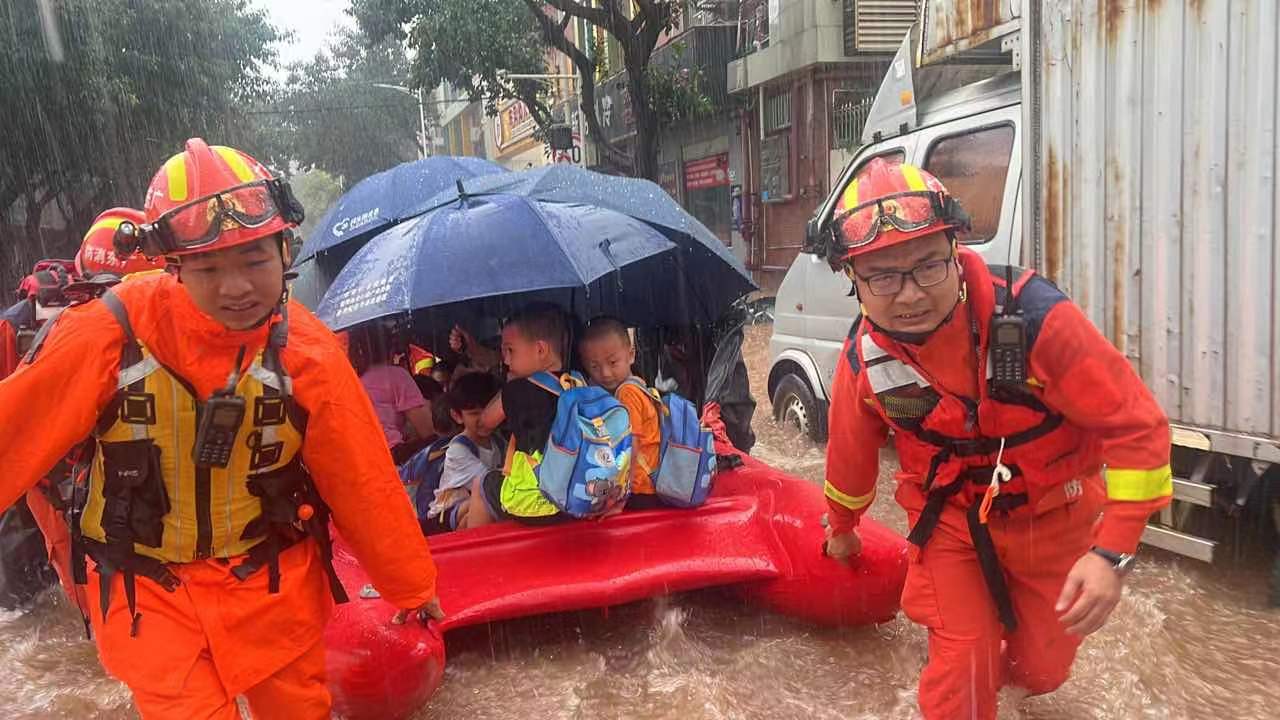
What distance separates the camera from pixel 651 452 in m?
4.10

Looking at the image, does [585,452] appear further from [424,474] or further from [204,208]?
[204,208]

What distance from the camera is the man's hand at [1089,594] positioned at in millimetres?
2068

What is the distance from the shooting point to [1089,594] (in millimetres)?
2066

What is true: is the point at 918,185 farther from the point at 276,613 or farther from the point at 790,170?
the point at 790,170

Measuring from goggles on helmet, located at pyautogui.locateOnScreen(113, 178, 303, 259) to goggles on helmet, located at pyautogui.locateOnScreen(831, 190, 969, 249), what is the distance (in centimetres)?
135

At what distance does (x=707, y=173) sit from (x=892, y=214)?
64.6 feet

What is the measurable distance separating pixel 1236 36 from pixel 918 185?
2163 mm

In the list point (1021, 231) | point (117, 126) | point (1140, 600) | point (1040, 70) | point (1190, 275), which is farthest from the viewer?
point (117, 126)

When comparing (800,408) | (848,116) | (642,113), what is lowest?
(800,408)

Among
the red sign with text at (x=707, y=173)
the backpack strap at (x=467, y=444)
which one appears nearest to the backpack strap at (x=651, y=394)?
the backpack strap at (x=467, y=444)

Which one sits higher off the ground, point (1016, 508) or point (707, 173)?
point (707, 173)

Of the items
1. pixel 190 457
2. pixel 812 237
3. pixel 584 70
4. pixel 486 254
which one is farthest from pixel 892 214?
pixel 584 70

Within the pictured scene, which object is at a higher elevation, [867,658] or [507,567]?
[507,567]

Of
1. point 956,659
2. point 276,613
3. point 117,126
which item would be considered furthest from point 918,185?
point 117,126
